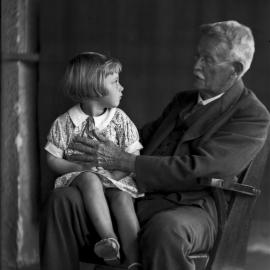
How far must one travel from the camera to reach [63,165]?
12.1ft

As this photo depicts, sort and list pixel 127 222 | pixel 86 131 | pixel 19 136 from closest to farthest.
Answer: pixel 127 222 < pixel 86 131 < pixel 19 136

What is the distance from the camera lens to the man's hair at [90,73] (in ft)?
11.9

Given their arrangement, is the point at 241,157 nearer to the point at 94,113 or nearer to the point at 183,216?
the point at 183,216

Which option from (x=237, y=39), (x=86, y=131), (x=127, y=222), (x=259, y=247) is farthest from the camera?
(x=259, y=247)

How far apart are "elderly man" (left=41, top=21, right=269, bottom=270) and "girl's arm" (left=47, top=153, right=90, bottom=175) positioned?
5cm

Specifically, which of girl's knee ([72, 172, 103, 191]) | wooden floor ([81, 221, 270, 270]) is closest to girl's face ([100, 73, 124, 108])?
girl's knee ([72, 172, 103, 191])

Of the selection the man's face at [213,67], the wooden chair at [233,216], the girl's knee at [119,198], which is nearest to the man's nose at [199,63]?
the man's face at [213,67]

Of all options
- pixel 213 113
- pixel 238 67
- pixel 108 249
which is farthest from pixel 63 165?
pixel 238 67

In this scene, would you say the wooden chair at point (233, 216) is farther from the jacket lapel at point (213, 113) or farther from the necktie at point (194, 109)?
the necktie at point (194, 109)

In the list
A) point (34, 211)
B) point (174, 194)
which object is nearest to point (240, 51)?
point (174, 194)

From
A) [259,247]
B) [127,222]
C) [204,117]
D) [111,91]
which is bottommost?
[259,247]

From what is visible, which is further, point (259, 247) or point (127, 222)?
point (259, 247)

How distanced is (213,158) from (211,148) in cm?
6

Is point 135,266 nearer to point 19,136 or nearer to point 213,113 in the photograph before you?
point 213,113
